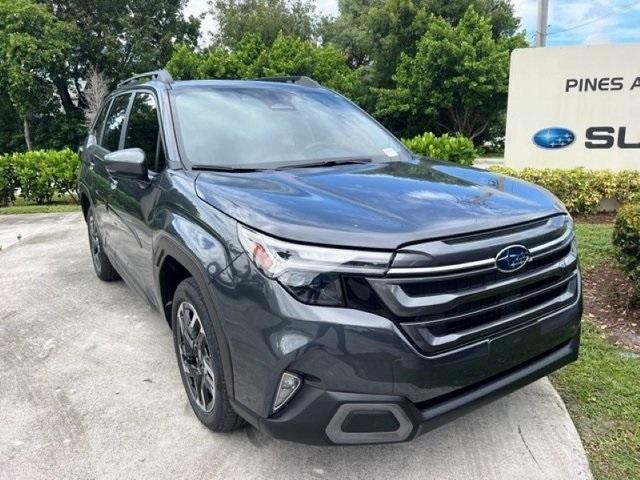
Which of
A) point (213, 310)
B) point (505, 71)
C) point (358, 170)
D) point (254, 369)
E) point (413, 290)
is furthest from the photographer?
point (505, 71)

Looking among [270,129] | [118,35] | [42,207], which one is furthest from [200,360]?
[118,35]

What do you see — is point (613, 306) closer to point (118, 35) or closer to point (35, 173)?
point (35, 173)

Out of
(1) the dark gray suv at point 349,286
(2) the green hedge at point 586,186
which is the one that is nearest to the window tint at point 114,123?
(1) the dark gray suv at point 349,286

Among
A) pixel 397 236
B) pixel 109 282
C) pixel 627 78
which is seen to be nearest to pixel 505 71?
pixel 627 78

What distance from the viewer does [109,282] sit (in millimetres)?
5270

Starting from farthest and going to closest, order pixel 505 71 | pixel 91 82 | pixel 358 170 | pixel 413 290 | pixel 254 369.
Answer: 1. pixel 91 82
2. pixel 505 71
3. pixel 358 170
4. pixel 254 369
5. pixel 413 290

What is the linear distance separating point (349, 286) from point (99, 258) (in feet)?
13.0

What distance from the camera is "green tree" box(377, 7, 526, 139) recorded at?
23.7 m

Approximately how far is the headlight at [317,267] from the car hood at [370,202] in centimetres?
4

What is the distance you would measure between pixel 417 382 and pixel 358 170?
4.30 feet

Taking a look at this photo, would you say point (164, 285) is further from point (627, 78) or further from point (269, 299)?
point (627, 78)

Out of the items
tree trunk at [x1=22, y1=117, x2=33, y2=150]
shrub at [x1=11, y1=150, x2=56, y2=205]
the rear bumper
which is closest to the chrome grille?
the rear bumper

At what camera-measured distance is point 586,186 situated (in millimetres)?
7125

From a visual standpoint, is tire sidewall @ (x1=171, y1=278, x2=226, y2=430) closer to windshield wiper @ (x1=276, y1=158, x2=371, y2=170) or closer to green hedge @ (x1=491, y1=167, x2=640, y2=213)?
windshield wiper @ (x1=276, y1=158, x2=371, y2=170)
